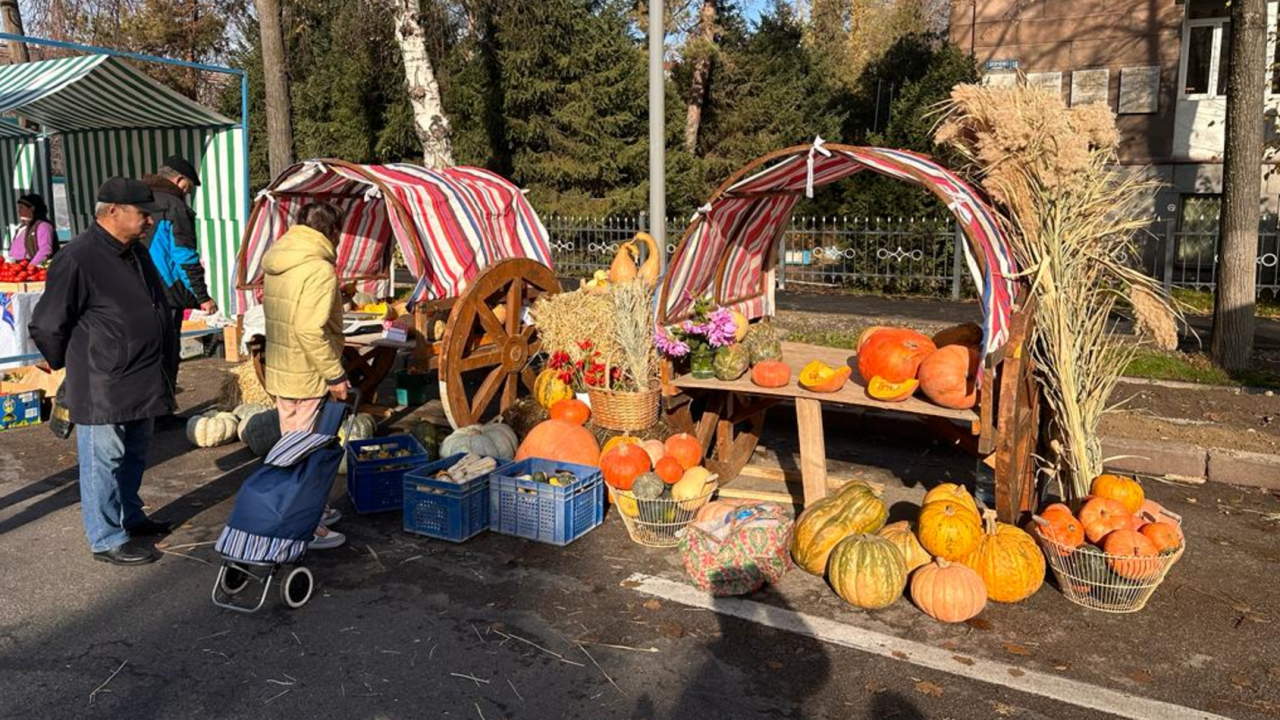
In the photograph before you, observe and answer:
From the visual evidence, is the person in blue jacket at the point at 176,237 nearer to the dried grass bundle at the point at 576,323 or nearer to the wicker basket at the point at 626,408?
the dried grass bundle at the point at 576,323

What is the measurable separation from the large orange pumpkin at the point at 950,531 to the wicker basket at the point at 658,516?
4.18 feet

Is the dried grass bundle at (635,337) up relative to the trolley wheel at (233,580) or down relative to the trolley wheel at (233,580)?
up

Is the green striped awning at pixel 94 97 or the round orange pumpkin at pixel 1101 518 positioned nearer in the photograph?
the round orange pumpkin at pixel 1101 518

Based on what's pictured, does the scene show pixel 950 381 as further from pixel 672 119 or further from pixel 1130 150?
pixel 672 119

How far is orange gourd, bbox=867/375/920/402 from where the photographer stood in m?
5.55

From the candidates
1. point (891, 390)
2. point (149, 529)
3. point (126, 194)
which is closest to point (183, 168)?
point (126, 194)

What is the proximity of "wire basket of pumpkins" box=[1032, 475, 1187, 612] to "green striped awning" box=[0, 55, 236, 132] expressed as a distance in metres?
11.0

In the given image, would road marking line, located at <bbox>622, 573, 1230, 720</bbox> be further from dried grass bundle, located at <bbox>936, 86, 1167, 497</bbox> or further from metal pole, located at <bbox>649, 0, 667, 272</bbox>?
metal pole, located at <bbox>649, 0, 667, 272</bbox>

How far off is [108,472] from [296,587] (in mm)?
1377

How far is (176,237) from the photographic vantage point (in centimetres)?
889

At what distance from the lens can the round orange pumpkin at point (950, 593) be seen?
460 centimetres

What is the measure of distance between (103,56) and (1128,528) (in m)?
11.3

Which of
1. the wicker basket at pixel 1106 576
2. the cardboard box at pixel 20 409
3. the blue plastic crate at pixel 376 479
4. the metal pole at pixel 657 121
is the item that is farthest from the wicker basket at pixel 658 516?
the cardboard box at pixel 20 409

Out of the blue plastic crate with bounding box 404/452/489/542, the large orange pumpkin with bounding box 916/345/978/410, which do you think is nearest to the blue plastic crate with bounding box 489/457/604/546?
the blue plastic crate with bounding box 404/452/489/542
